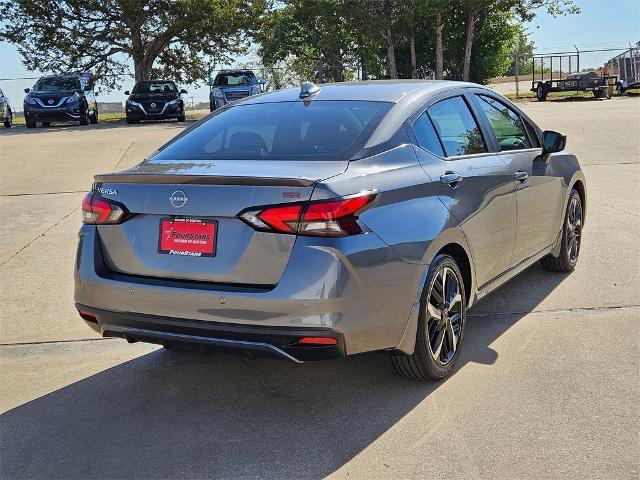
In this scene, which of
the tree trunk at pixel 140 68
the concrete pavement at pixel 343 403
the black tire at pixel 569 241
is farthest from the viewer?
the tree trunk at pixel 140 68

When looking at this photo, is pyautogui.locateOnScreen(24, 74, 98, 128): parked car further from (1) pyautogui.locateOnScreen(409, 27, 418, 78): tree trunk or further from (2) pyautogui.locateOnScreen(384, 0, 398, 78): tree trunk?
(1) pyautogui.locateOnScreen(409, 27, 418, 78): tree trunk

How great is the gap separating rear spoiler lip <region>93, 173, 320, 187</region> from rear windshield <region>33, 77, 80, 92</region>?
79.4 feet

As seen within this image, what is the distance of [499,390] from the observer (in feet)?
13.1

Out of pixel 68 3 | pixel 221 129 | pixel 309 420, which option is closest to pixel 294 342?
pixel 309 420

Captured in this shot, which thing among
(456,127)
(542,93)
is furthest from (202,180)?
(542,93)

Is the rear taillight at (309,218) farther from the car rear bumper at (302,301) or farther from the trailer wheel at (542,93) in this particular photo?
the trailer wheel at (542,93)

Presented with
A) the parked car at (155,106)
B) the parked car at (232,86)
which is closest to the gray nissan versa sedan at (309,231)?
the parked car at (232,86)

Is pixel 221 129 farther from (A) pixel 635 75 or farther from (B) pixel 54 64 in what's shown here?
(B) pixel 54 64

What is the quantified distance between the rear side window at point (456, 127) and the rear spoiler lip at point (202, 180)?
4.35 feet

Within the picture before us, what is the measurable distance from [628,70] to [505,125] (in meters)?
31.0

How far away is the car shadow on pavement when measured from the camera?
3318 mm

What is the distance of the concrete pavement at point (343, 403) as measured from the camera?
10.8 feet

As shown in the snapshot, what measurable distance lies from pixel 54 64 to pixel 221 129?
36587mm

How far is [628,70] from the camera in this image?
108 ft
